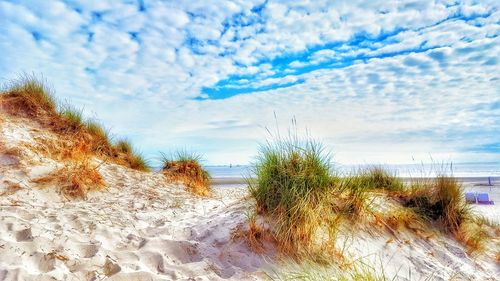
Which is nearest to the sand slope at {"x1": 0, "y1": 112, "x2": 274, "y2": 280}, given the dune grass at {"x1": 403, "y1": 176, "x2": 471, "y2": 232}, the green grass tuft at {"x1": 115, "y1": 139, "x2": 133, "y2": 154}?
the dune grass at {"x1": 403, "y1": 176, "x2": 471, "y2": 232}

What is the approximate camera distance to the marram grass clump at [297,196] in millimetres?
4422

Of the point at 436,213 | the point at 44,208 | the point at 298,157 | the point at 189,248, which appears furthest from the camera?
the point at 436,213

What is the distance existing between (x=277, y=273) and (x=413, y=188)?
3.62m

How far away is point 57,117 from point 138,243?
5.71 metres

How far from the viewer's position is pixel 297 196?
4.63 metres

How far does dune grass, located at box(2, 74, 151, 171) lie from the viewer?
8.81 meters

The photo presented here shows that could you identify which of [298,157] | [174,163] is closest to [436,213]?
[298,157]

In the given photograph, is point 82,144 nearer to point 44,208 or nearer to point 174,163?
point 174,163

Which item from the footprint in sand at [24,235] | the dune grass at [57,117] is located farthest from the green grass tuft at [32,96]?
the footprint in sand at [24,235]

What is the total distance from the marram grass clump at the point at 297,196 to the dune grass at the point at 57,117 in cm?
481

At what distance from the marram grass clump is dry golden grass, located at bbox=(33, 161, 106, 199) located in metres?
3.14

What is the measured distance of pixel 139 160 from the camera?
408 inches

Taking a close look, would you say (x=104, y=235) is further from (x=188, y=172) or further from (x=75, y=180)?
(x=188, y=172)

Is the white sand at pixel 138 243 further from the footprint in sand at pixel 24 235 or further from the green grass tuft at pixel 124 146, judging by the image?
the green grass tuft at pixel 124 146
